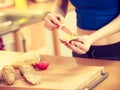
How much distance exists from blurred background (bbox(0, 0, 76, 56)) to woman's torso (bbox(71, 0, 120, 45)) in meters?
0.99

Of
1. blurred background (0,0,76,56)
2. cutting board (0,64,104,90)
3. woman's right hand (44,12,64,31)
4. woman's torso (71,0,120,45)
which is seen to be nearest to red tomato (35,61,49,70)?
cutting board (0,64,104,90)

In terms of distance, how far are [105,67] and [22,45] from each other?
1.43 metres

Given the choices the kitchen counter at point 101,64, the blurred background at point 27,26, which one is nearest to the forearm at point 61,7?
the kitchen counter at point 101,64

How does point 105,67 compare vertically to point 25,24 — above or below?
below

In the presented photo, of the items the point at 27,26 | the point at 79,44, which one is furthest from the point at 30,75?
the point at 27,26

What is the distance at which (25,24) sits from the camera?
101 inches

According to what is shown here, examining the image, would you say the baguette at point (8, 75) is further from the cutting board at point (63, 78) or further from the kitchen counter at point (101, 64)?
the kitchen counter at point (101, 64)

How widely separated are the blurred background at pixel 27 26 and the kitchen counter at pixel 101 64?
107cm

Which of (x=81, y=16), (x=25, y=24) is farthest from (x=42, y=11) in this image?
(x=81, y=16)

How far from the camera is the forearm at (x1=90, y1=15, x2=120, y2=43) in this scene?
54.9 inches

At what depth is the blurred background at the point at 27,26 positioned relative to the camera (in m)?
2.60

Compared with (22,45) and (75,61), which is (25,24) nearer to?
(22,45)

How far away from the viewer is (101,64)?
4.63 ft

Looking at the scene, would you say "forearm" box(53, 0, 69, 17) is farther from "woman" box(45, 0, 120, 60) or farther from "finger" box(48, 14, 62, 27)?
"finger" box(48, 14, 62, 27)
